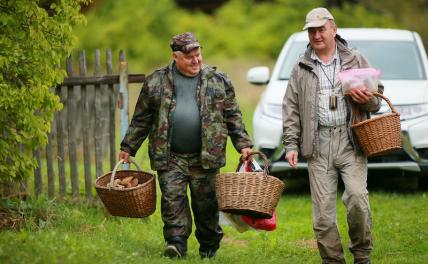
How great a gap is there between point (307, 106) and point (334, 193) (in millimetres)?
752

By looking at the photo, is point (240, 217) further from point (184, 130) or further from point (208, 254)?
point (184, 130)

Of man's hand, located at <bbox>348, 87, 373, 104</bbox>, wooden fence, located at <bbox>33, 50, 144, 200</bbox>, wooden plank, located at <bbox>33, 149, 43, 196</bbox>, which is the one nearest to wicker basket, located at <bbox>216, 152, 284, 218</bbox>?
man's hand, located at <bbox>348, 87, 373, 104</bbox>

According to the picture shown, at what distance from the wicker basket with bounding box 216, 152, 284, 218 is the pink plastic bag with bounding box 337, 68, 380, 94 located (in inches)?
37.5

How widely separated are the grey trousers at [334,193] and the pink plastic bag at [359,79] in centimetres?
40

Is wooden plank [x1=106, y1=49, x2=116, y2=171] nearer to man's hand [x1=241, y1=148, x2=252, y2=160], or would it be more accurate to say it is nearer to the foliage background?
man's hand [x1=241, y1=148, x2=252, y2=160]

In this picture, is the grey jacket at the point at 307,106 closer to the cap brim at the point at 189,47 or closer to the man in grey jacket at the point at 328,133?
the man in grey jacket at the point at 328,133

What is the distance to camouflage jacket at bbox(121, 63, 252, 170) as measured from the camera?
7273 mm

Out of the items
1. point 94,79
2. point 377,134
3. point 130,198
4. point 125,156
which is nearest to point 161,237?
point 125,156

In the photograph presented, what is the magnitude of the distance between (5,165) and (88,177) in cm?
173

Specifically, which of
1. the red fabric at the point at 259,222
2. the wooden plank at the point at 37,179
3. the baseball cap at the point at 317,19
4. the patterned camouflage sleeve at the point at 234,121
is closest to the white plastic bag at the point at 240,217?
the red fabric at the point at 259,222

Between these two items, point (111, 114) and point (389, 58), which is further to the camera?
point (389, 58)

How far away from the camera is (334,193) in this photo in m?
7.04

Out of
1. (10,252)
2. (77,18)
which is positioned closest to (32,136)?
(77,18)

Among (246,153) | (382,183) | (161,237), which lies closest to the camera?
(246,153)
